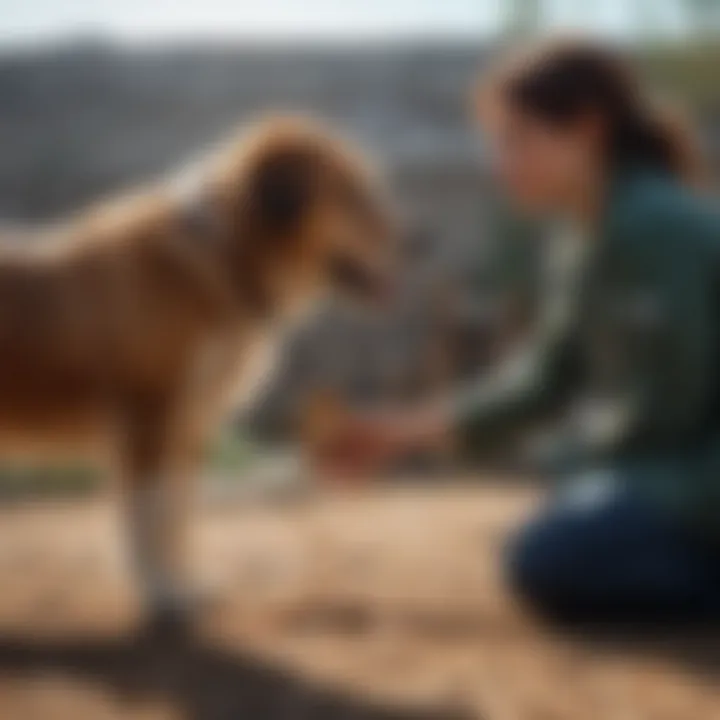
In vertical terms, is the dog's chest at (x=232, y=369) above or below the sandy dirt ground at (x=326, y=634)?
above

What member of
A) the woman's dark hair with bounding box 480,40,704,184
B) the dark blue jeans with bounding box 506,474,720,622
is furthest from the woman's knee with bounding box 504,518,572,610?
the woman's dark hair with bounding box 480,40,704,184

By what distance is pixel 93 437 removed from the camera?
4.06 feet

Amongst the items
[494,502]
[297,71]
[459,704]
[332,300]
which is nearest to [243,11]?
[297,71]

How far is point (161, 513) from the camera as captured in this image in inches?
48.8

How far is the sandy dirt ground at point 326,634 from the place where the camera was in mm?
1113

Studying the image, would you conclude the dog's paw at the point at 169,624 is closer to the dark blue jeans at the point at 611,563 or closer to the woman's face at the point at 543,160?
the dark blue jeans at the point at 611,563

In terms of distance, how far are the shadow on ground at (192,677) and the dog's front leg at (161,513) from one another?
0.15 ft

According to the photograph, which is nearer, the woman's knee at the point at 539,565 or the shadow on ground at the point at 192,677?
the shadow on ground at the point at 192,677

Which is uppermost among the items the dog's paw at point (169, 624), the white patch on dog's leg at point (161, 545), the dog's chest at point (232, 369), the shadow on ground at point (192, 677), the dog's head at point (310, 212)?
the dog's head at point (310, 212)

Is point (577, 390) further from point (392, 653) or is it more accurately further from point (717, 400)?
point (392, 653)

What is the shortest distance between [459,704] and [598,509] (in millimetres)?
269

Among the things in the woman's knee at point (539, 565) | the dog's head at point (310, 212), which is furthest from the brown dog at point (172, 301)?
the woman's knee at point (539, 565)

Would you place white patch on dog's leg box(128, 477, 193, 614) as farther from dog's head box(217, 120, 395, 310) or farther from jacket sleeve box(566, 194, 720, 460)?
jacket sleeve box(566, 194, 720, 460)

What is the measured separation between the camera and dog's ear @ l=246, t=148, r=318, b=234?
1.20 m
